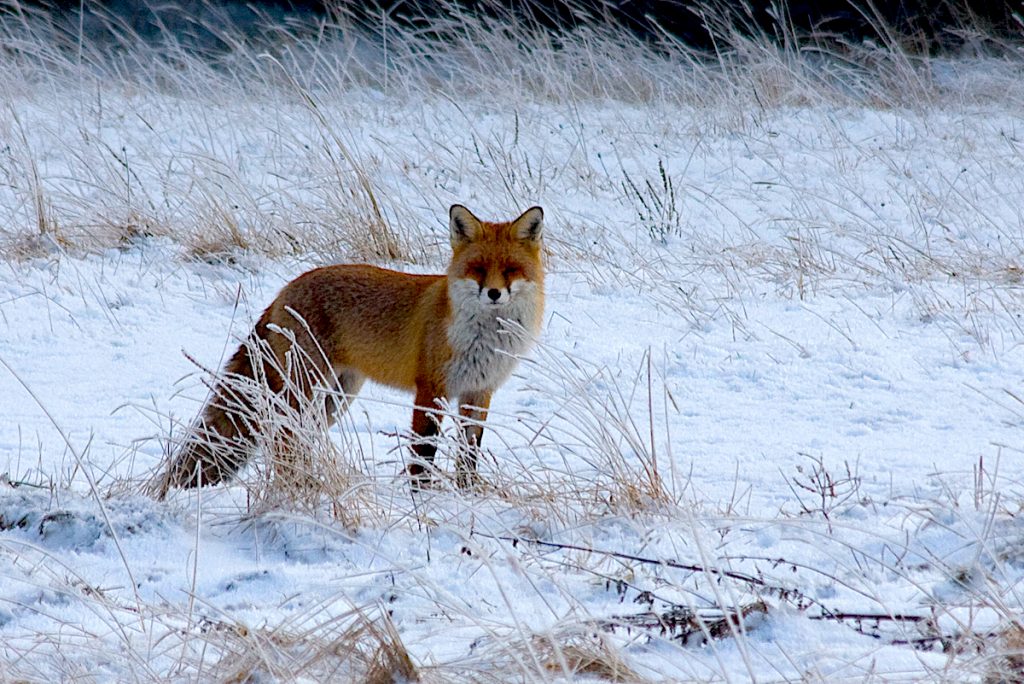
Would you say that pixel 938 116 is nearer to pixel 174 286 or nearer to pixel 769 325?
pixel 769 325

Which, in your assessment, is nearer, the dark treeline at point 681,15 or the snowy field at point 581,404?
the snowy field at point 581,404

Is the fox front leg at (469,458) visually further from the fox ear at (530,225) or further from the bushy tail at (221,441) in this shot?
the fox ear at (530,225)

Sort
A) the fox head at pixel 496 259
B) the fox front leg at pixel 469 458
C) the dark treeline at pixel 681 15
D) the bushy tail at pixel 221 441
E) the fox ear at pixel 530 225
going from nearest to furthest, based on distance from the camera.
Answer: the bushy tail at pixel 221 441 < the fox front leg at pixel 469 458 < the fox head at pixel 496 259 < the fox ear at pixel 530 225 < the dark treeline at pixel 681 15

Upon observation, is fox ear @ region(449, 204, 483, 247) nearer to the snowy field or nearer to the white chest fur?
the white chest fur

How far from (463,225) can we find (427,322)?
0.42 metres

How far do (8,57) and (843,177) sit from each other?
751 cm

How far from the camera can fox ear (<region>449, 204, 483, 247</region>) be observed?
4.49m

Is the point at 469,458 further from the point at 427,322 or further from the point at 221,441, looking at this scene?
the point at 427,322

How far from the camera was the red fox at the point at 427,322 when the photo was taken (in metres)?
4.37

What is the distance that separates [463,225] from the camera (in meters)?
4.51

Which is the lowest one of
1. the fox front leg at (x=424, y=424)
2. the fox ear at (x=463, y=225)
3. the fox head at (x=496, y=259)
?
the fox front leg at (x=424, y=424)

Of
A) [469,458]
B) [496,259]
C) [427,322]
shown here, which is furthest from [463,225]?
[469,458]

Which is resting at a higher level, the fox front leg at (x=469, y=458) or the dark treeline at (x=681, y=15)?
the dark treeline at (x=681, y=15)

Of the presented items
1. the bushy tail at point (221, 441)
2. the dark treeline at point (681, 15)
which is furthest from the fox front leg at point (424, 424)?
the dark treeline at point (681, 15)
